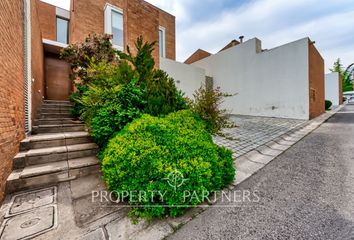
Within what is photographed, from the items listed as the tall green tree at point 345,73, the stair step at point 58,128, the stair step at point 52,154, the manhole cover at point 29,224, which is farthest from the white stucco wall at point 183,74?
the tall green tree at point 345,73

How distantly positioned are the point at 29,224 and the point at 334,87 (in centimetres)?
3295

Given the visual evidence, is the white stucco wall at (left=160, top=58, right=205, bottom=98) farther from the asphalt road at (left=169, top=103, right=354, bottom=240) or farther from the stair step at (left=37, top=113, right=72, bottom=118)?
the asphalt road at (left=169, top=103, right=354, bottom=240)

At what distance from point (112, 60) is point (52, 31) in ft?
19.7

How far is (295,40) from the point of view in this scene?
951 centimetres

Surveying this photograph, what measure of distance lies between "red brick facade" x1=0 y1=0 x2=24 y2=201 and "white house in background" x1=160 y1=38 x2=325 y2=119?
757cm

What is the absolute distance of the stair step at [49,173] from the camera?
2291 mm

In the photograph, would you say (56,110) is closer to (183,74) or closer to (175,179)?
(175,179)

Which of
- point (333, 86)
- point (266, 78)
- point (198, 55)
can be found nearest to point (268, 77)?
point (266, 78)

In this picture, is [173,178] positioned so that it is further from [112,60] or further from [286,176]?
[112,60]

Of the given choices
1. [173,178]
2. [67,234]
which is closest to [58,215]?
[67,234]

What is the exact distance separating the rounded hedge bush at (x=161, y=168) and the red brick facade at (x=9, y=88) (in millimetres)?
1536

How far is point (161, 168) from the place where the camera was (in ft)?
6.20

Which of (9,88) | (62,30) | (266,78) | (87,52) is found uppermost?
(62,30)

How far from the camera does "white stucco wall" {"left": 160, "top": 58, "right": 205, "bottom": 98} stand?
1018cm
